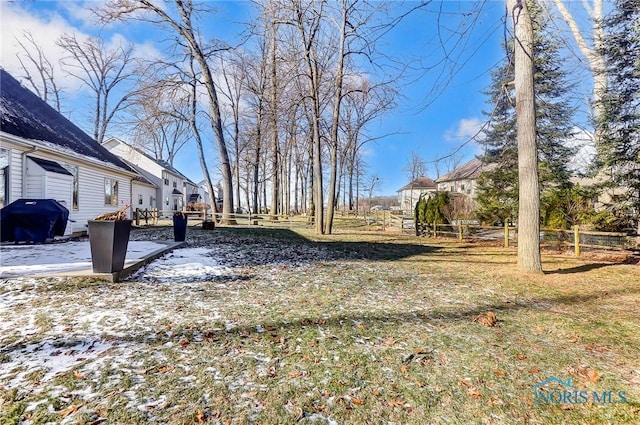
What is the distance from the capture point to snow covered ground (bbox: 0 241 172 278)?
4.77m

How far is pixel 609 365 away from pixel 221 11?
667 inches

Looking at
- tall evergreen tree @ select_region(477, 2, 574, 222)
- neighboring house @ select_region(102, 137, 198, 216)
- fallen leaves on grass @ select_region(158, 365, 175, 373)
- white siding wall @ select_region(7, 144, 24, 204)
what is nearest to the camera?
fallen leaves on grass @ select_region(158, 365, 175, 373)

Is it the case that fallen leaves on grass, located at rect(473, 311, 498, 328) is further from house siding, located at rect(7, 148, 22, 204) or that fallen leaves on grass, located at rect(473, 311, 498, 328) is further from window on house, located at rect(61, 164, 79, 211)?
window on house, located at rect(61, 164, 79, 211)

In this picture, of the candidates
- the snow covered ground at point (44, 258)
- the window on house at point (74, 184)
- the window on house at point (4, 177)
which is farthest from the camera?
the window on house at point (74, 184)

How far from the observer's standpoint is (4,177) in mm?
7922

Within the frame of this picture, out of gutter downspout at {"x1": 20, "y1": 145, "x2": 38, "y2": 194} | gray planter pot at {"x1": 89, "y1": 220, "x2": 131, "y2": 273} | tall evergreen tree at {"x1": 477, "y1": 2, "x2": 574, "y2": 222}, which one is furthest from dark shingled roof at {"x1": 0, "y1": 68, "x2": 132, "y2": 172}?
tall evergreen tree at {"x1": 477, "y1": 2, "x2": 574, "y2": 222}

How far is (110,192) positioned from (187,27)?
28.5ft

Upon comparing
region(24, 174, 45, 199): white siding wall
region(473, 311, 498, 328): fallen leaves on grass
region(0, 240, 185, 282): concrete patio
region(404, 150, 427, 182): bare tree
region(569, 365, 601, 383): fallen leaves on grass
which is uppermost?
region(404, 150, 427, 182): bare tree

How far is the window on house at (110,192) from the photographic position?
44.9 feet

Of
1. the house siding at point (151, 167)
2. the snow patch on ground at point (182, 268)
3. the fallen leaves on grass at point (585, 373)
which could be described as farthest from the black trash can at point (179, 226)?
the house siding at point (151, 167)

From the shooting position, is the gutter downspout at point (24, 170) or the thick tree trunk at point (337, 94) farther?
the thick tree trunk at point (337, 94)

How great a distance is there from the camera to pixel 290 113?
14.6m

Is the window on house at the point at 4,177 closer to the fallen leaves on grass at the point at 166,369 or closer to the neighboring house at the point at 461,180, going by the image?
the fallen leaves on grass at the point at 166,369

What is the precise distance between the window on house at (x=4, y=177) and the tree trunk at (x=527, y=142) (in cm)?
1215
